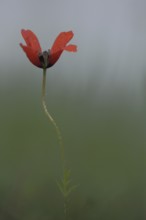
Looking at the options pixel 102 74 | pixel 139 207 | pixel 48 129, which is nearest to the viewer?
pixel 139 207

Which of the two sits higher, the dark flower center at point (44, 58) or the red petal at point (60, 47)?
the red petal at point (60, 47)

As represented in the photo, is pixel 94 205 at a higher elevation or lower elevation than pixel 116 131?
lower

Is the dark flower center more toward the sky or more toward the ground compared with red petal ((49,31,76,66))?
more toward the ground

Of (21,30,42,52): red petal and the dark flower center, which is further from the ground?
(21,30,42,52): red petal

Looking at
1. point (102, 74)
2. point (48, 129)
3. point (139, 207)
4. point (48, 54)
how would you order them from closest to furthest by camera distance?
1. point (48, 54)
2. point (139, 207)
3. point (48, 129)
4. point (102, 74)

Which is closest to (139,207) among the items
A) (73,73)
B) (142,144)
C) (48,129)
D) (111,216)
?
(111,216)

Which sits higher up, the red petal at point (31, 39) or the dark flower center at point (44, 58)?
the red petal at point (31, 39)

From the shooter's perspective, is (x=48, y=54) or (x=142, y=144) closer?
(x=48, y=54)

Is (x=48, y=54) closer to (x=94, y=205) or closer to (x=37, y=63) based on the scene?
(x=37, y=63)
